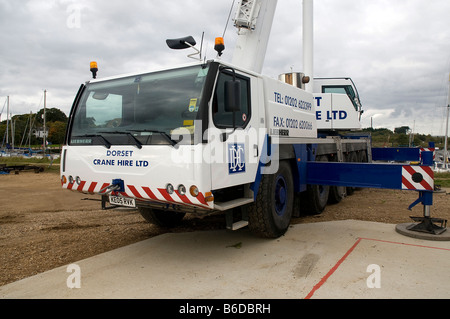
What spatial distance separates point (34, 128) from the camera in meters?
57.3

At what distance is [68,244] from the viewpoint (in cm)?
505

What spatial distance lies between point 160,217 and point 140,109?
2.22 metres

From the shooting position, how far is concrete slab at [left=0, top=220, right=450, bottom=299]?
11.1 ft

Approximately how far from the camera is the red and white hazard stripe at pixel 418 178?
484cm

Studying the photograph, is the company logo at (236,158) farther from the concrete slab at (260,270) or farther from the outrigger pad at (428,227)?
the outrigger pad at (428,227)

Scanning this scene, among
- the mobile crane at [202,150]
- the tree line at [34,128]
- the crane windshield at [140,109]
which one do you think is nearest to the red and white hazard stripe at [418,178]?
the mobile crane at [202,150]

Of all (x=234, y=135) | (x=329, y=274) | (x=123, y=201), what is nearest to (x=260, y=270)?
(x=329, y=274)

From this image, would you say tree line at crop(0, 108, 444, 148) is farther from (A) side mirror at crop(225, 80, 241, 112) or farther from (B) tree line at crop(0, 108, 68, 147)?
(A) side mirror at crop(225, 80, 241, 112)

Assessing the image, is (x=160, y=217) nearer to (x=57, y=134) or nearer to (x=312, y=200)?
(x=312, y=200)

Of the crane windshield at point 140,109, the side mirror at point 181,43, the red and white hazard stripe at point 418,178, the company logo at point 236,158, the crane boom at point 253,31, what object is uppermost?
the crane boom at point 253,31

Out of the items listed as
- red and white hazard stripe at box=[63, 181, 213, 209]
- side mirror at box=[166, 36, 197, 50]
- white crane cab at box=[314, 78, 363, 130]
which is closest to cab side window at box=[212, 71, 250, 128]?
side mirror at box=[166, 36, 197, 50]

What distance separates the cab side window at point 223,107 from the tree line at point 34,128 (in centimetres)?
4185
